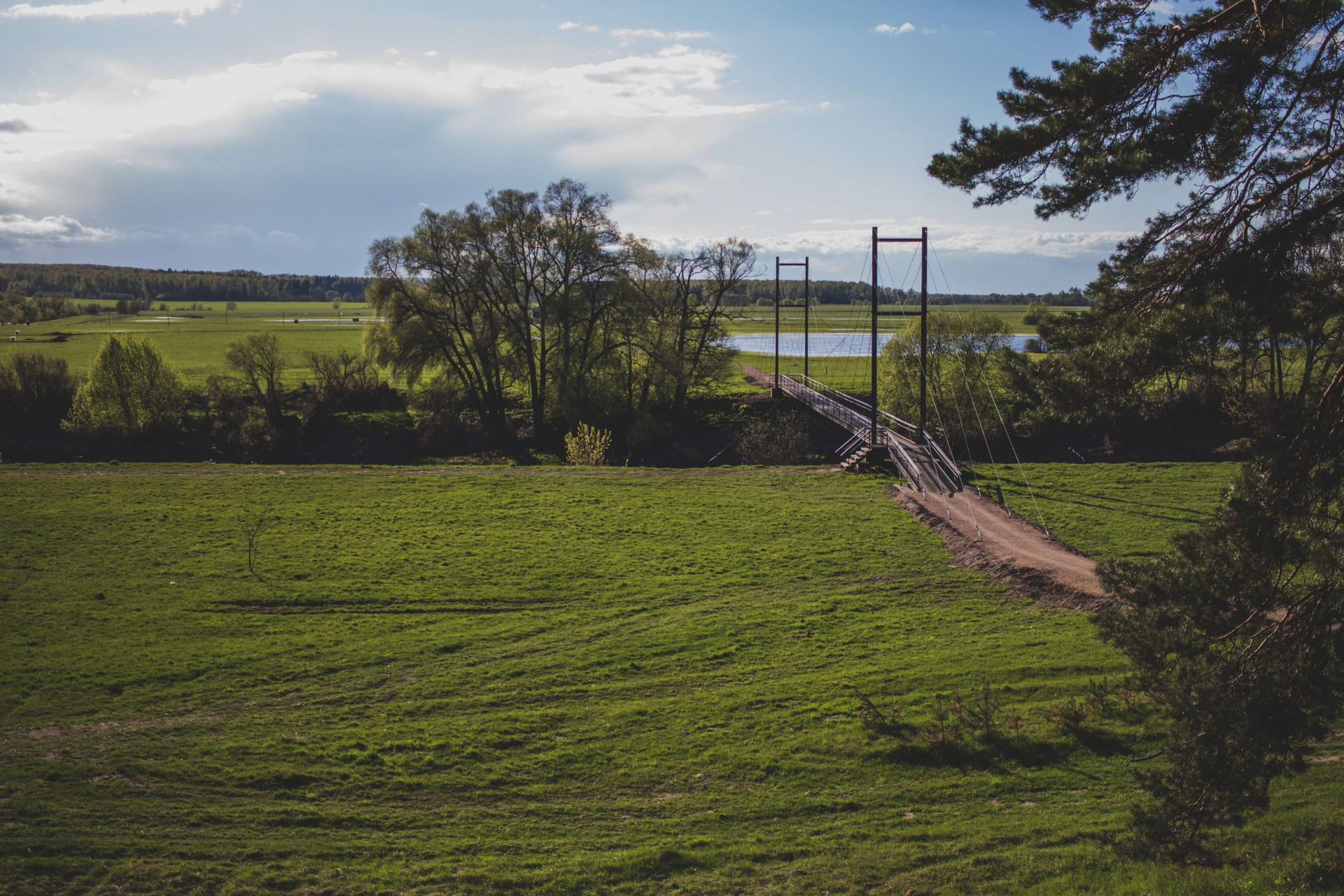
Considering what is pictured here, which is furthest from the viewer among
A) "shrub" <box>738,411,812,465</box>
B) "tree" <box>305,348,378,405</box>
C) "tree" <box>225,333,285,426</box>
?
"tree" <box>305,348,378,405</box>

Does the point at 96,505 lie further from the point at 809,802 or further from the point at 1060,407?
the point at 1060,407

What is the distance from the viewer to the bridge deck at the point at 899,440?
30.0 m

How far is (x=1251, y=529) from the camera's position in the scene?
27.2ft

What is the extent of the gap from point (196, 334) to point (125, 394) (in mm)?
77765

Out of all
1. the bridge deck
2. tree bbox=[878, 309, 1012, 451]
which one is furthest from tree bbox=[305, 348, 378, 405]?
tree bbox=[878, 309, 1012, 451]

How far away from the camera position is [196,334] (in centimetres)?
11781

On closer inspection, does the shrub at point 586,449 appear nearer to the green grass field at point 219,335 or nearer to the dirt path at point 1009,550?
the green grass field at point 219,335

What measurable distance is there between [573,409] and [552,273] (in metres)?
8.38

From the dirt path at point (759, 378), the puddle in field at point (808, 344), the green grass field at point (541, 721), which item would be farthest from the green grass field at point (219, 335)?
the green grass field at point (541, 721)

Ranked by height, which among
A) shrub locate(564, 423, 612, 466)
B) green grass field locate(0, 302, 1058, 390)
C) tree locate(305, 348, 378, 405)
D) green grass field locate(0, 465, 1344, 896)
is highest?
green grass field locate(0, 302, 1058, 390)

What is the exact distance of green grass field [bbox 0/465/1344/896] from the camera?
9.91 metres

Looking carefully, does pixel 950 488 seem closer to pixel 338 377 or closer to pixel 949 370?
pixel 949 370

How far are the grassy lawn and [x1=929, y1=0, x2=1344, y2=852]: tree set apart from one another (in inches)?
545

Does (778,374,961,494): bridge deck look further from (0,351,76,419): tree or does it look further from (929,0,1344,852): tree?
(0,351,76,419): tree
